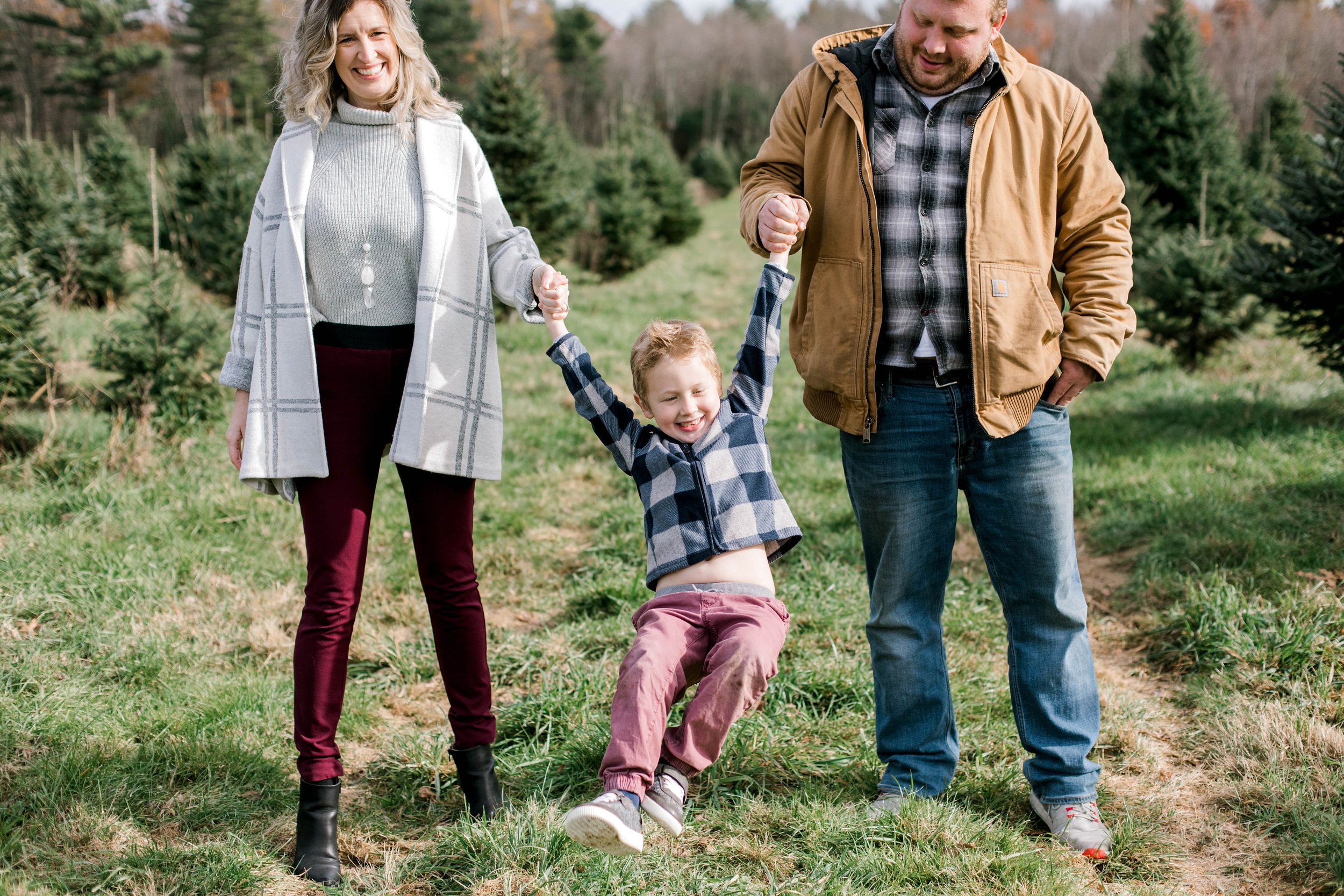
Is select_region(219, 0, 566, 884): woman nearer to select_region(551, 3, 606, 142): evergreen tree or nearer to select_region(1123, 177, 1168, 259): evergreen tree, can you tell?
select_region(1123, 177, 1168, 259): evergreen tree

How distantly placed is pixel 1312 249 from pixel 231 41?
135 feet

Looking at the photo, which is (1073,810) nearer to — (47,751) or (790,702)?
(790,702)

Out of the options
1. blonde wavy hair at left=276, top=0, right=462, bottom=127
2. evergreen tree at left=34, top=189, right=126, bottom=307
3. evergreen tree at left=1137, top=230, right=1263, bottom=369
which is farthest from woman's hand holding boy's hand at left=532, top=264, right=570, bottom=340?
evergreen tree at left=34, top=189, right=126, bottom=307

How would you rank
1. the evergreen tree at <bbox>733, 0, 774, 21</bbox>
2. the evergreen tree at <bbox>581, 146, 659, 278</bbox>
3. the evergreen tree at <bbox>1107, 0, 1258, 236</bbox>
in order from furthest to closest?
the evergreen tree at <bbox>733, 0, 774, 21</bbox> < the evergreen tree at <bbox>581, 146, 659, 278</bbox> < the evergreen tree at <bbox>1107, 0, 1258, 236</bbox>

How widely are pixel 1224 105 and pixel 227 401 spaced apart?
14526 millimetres

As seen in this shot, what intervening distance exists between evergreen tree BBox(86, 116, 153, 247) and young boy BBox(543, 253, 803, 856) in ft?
42.1

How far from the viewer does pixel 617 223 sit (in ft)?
49.1

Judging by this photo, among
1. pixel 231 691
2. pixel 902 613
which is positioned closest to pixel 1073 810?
pixel 902 613

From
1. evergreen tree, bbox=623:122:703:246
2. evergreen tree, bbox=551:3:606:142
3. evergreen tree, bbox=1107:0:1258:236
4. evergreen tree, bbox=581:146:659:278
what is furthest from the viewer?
evergreen tree, bbox=551:3:606:142

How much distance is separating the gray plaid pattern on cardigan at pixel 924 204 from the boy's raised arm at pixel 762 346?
285 millimetres

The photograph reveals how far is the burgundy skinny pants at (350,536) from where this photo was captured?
104 inches

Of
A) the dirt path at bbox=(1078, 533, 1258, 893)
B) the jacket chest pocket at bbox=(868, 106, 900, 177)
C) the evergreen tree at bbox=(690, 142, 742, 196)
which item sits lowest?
the dirt path at bbox=(1078, 533, 1258, 893)

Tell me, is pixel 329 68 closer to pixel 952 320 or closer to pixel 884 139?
pixel 884 139

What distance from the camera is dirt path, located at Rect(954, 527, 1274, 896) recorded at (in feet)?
8.89
